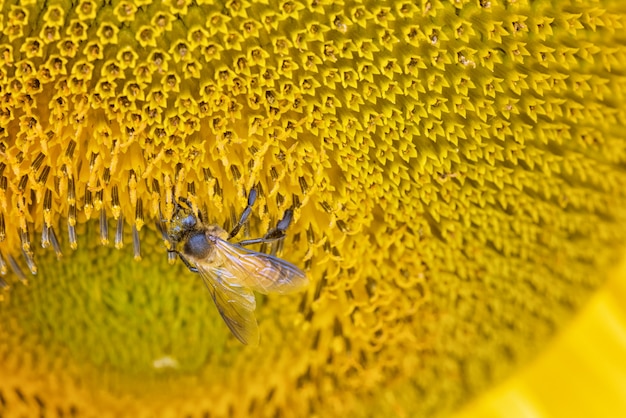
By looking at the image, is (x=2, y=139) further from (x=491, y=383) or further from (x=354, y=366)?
(x=491, y=383)

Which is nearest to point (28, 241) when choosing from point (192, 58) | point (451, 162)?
point (192, 58)

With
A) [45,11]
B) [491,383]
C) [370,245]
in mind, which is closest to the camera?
[45,11]

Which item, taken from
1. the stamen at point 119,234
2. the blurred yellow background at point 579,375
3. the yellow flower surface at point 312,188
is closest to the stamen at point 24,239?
the yellow flower surface at point 312,188

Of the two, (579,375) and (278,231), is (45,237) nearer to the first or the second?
(278,231)

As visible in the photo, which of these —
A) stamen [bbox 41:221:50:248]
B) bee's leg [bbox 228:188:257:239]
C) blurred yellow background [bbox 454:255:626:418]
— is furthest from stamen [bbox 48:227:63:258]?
blurred yellow background [bbox 454:255:626:418]

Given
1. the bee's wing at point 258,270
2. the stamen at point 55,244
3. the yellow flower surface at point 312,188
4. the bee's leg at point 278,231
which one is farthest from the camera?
the stamen at point 55,244

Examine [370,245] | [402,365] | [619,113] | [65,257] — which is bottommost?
[65,257]

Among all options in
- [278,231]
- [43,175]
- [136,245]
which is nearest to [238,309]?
[278,231]

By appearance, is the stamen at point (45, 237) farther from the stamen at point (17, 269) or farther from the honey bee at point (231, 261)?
the honey bee at point (231, 261)
